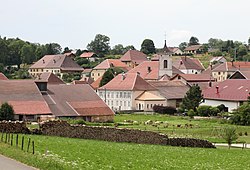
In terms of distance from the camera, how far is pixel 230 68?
126562 millimetres

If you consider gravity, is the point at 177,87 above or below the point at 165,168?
above

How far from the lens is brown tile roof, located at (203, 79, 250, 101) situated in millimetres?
73144

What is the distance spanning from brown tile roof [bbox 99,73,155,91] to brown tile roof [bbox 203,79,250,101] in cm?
1241

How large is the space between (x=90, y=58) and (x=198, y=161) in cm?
15144

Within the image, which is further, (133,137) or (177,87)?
(177,87)

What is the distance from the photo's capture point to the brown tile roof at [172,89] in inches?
3509

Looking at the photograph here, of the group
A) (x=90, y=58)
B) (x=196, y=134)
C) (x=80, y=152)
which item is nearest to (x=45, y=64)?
(x=90, y=58)

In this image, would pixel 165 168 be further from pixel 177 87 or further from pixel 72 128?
pixel 177 87

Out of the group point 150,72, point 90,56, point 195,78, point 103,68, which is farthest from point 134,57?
point 195,78

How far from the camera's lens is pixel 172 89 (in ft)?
305

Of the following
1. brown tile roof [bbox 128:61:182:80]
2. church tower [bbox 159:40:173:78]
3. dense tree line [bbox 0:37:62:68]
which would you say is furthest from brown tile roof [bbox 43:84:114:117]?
dense tree line [bbox 0:37:62:68]

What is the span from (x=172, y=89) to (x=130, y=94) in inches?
339

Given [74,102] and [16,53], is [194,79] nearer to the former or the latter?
[74,102]

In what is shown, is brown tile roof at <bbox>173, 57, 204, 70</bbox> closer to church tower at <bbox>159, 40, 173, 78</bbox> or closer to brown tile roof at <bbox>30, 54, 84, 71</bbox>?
church tower at <bbox>159, 40, 173, 78</bbox>
